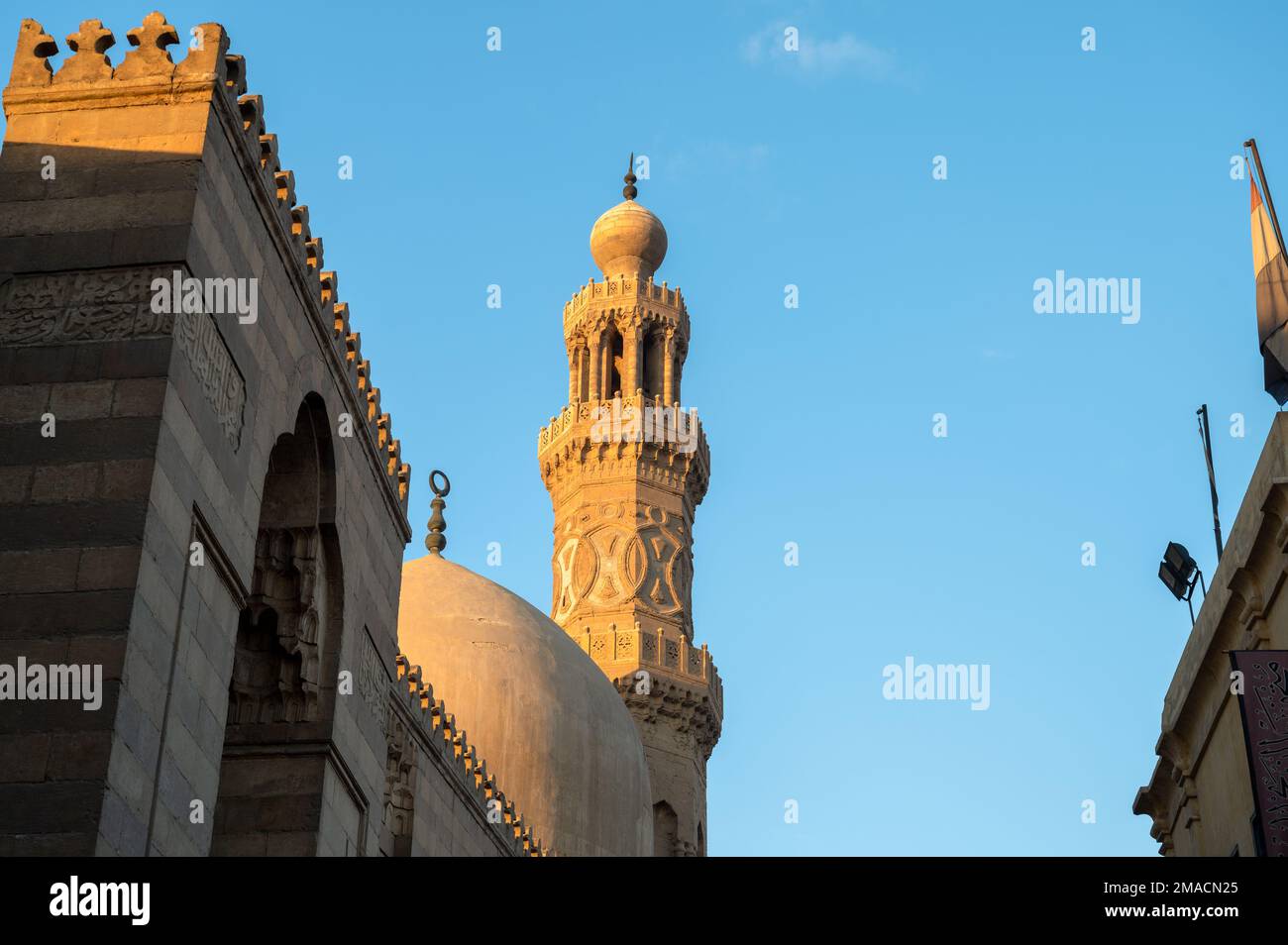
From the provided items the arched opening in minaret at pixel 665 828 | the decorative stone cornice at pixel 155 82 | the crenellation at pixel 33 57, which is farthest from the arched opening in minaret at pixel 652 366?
the crenellation at pixel 33 57

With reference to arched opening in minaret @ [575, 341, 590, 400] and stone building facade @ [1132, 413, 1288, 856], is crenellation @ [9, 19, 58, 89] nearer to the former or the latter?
stone building facade @ [1132, 413, 1288, 856]

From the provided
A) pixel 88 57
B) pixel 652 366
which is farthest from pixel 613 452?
pixel 88 57

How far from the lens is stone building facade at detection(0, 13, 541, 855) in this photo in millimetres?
8859

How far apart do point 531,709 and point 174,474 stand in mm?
14600

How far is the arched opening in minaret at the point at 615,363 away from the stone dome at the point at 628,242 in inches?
52.4

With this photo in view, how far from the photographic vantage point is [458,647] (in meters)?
23.7

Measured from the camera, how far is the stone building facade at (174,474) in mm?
8859

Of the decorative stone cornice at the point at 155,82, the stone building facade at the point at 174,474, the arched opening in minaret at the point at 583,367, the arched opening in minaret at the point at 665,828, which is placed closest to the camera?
the stone building facade at the point at 174,474

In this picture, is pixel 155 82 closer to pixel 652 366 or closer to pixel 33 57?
pixel 33 57

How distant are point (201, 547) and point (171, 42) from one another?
9.44 feet

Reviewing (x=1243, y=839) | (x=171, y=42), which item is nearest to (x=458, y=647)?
(x=1243, y=839)

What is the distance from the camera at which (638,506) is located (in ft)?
105

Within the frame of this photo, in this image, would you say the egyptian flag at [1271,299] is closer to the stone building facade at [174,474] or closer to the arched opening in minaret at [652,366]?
the stone building facade at [174,474]
